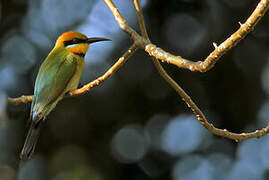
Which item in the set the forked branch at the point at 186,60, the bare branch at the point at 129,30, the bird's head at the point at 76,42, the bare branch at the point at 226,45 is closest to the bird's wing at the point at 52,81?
the bird's head at the point at 76,42

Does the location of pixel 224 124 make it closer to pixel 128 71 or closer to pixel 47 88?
pixel 128 71

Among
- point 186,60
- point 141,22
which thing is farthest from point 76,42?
point 186,60

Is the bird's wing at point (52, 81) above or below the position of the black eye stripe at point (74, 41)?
above

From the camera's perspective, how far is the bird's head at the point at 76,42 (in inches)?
139

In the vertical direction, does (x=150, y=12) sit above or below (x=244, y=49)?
above

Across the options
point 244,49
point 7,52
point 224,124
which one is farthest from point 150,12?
point 7,52

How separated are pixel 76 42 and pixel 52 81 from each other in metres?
0.54

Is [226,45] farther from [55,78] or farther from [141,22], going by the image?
[55,78]

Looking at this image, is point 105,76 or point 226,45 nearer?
point 226,45

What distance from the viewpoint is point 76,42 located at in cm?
360

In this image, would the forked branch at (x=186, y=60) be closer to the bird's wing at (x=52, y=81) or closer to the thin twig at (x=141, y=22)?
the thin twig at (x=141, y=22)

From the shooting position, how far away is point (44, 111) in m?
2.97

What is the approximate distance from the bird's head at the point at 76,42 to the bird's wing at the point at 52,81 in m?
0.13

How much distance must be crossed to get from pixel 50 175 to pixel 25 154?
5.74ft
